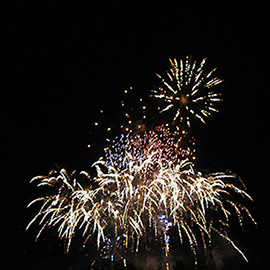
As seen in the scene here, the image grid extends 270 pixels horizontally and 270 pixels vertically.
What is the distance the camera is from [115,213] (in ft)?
38.4

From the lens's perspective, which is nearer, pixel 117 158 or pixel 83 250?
pixel 117 158

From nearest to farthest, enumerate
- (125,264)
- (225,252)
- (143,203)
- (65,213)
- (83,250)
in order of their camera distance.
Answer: (143,203)
(65,213)
(125,264)
(83,250)
(225,252)

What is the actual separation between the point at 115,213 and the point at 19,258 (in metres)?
7.85

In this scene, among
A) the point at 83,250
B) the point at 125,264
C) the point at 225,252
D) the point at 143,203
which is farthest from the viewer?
the point at 225,252

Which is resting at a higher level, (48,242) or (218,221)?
(218,221)

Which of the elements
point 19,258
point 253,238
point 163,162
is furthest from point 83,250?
point 253,238

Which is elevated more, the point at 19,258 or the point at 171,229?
the point at 171,229

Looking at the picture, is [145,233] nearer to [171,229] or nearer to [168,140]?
[171,229]

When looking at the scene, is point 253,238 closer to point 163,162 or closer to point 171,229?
point 171,229

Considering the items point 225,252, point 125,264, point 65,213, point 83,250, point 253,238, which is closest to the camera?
point 65,213

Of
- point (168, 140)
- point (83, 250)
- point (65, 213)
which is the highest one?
point (168, 140)

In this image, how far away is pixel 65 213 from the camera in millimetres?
12273

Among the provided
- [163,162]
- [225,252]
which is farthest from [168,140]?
[225,252]

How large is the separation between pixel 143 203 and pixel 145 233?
5.97 meters
